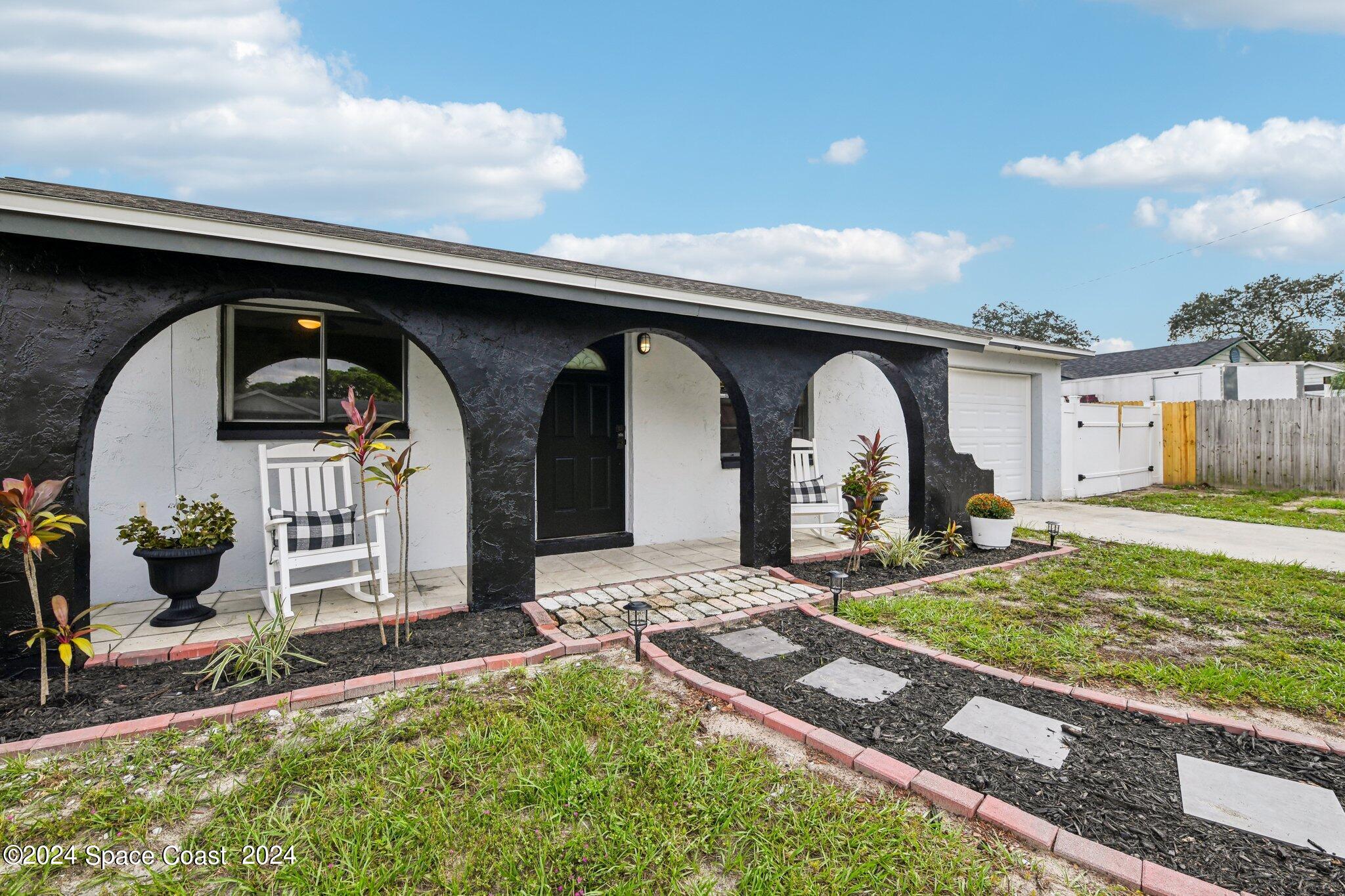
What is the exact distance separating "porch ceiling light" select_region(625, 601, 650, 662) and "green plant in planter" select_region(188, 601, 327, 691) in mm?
1534

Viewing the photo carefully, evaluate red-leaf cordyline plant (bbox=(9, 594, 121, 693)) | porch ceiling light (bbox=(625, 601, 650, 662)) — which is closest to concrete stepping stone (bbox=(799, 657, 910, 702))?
porch ceiling light (bbox=(625, 601, 650, 662))

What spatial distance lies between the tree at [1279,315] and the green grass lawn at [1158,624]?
3377cm

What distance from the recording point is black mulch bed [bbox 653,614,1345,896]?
1.59 meters

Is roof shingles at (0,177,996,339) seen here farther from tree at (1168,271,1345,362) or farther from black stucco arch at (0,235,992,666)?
tree at (1168,271,1345,362)

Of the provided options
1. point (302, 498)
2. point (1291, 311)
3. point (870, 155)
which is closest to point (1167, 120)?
point (870, 155)

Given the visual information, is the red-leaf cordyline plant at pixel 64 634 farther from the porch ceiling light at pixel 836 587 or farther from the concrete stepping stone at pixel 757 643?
the porch ceiling light at pixel 836 587

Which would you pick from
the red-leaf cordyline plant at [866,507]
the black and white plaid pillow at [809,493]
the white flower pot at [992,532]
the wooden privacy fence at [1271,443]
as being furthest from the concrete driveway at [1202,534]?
the wooden privacy fence at [1271,443]

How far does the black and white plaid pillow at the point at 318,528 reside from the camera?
351 centimetres

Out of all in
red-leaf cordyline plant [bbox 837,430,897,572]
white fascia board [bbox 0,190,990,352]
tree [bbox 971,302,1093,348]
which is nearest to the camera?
white fascia board [bbox 0,190,990,352]

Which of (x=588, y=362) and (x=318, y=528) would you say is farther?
(x=588, y=362)

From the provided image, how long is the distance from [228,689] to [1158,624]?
5061 mm

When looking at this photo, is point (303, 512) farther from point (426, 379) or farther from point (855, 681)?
point (855, 681)

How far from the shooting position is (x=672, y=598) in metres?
3.94

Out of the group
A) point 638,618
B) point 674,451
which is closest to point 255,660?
point 638,618
